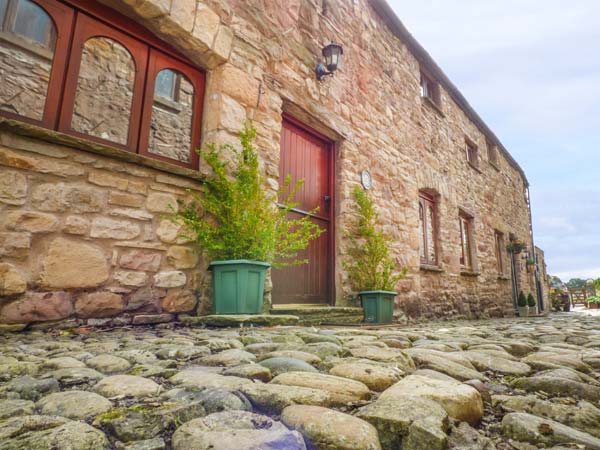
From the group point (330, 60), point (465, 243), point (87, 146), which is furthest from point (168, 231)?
point (465, 243)

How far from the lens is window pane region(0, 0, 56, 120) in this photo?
496 centimetres

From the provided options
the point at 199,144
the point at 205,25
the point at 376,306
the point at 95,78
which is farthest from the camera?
the point at 95,78

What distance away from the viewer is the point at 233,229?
271cm

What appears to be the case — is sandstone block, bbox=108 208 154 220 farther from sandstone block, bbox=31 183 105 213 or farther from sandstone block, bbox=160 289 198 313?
sandstone block, bbox=160 289 198 313

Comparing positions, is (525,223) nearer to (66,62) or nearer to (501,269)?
(501,269)

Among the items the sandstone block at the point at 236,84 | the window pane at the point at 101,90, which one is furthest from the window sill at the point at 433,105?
the window pane at the point at 101,90

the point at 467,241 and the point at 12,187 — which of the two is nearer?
the point at 12,187

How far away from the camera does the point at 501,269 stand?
29.4ft

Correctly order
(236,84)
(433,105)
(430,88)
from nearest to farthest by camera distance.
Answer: (236,84) → (433,105) → (430,88)

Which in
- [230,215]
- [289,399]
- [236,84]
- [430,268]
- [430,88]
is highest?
[430,88]

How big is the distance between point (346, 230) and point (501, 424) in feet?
11.2

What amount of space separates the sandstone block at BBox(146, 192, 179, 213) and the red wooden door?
1268 millimetres

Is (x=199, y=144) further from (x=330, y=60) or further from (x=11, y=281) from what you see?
(x=330, y=60)

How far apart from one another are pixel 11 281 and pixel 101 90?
4609 mm
